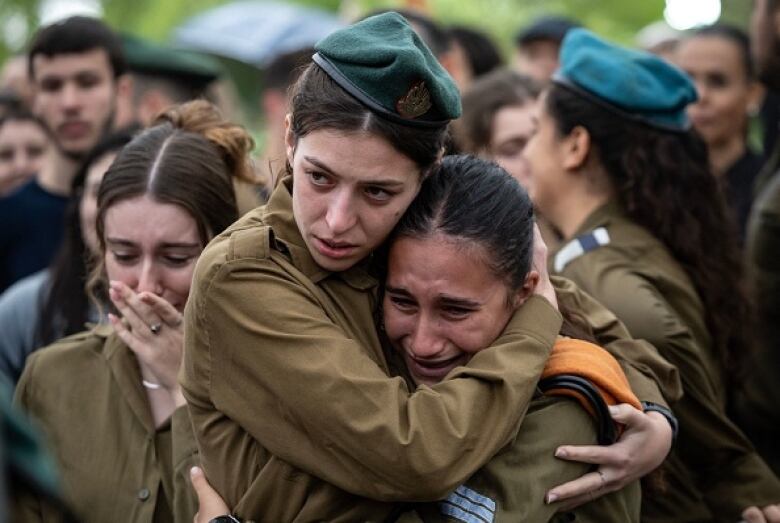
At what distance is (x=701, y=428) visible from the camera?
4.28 m

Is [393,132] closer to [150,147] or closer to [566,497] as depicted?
[566,497]

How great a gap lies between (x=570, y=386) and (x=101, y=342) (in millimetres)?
1550

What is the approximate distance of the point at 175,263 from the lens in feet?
13.1

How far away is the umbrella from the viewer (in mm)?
11984

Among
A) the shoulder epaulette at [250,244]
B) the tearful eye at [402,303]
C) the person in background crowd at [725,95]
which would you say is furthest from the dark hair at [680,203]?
the person in background crowd at [725,95]

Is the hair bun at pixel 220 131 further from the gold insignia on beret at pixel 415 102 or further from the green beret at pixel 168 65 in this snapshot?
the green beret at pixel 168 65

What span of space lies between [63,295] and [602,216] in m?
2.01

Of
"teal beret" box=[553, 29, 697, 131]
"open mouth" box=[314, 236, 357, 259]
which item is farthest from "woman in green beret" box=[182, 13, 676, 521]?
"teal beret" box=[553, 29, 697, 131]

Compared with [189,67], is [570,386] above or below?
above

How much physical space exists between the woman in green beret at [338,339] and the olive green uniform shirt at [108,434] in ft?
1.44

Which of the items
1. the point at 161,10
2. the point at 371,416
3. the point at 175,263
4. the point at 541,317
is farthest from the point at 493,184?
the point at 161,10

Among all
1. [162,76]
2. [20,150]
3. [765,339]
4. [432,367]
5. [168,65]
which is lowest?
[20,150]

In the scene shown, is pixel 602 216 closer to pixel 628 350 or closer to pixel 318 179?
pixel 628 350

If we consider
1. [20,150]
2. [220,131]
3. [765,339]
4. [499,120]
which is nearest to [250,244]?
[220,131]
